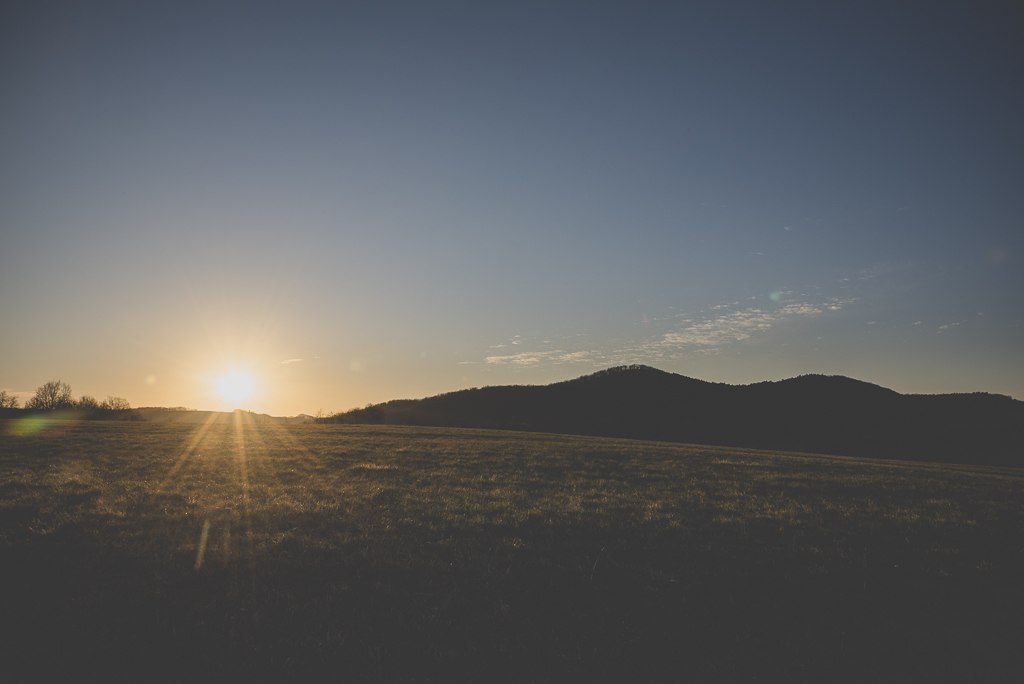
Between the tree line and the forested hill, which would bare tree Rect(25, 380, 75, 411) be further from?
the forested hill

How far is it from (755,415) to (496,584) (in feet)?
375

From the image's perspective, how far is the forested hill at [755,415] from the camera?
83.4m

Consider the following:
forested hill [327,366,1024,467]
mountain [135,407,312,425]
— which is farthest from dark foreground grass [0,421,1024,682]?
forested hill [327,366,1024,467]

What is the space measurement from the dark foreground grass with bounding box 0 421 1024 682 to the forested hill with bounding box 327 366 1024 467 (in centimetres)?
7455

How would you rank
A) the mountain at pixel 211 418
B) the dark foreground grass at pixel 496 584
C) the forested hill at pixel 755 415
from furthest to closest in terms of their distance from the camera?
the forested hill at pixel 755 415
the mountain at pixel 211 418
the dark foreground grass at pixel 496 584

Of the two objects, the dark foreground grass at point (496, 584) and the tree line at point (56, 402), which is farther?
the tree line at point (56, 402)

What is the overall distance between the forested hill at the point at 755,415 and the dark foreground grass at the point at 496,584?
2935 inches

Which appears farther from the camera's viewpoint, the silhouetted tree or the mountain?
the silhouetted tree

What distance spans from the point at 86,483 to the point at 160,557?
9.78 m

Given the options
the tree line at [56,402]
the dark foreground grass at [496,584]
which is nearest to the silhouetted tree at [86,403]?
the tree line at [56,402]

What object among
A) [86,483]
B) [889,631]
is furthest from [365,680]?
[86,483]

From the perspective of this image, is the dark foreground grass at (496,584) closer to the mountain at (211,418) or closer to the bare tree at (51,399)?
the mountain at (211,418)

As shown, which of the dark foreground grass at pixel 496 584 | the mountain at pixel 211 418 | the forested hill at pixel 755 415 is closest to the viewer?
the dark foreground grass at pixel 496 584

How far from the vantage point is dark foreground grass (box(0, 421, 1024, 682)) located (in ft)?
17.8
